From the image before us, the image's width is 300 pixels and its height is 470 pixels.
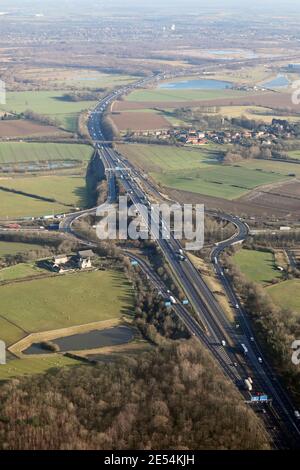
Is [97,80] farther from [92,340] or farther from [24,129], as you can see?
Result: [92,340]

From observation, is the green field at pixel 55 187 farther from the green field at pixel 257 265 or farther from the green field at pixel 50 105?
the green field at pixel 50 105

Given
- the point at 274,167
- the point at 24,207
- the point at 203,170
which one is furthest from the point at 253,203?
the point at 24,207

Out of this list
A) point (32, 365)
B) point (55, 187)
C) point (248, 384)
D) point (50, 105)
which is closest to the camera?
point (248, 384)

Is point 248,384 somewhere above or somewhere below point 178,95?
below

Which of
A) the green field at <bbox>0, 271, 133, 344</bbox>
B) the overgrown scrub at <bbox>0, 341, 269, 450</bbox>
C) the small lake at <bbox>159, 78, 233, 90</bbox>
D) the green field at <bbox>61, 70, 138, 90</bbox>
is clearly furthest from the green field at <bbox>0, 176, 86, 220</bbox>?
the small lake at <bbox>159, 78, 233, 90</bbox>

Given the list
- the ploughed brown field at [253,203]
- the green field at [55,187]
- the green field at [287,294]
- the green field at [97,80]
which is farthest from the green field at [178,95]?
the green field at [287,294]

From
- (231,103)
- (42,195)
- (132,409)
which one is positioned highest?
(231,103)
